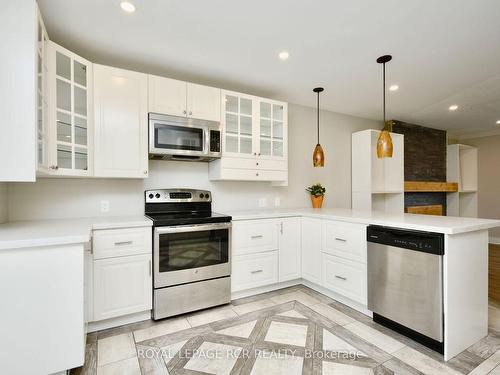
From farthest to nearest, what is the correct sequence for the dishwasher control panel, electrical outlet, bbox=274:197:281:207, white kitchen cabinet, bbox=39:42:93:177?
electrical outlet, bbox=274:197:281:207 < white kitchen cabinet, bbox=39:42:93:177 < the dishwasher control panel

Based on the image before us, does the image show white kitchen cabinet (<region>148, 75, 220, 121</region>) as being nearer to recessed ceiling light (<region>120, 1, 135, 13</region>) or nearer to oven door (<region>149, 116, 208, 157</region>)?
oven door (<region>149, 116, 208, 157</region>)

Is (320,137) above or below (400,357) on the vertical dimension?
above

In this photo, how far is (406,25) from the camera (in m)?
1.97

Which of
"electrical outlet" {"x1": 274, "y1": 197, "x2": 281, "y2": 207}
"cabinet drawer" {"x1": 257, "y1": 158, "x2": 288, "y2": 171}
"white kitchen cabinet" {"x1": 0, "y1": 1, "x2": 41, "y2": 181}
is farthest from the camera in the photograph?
"electrical outlet" {"x1": 274, "y1": 197, "x2": 281, "y2": 207}

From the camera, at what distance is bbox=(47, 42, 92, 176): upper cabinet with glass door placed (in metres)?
1.97

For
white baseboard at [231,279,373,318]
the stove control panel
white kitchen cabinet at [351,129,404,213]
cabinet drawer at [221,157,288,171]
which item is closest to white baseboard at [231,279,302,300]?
white baseboard at [231,279,373,318]

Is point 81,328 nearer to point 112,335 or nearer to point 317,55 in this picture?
point 112,335

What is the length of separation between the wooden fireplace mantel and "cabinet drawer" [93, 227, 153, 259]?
4275 millimetres

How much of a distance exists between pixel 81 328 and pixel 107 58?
2.30 meters

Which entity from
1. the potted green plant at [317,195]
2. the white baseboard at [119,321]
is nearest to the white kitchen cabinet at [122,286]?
the white baseboard at [119,321]

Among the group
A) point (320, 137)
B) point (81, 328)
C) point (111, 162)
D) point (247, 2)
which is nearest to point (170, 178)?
point (111, 162)

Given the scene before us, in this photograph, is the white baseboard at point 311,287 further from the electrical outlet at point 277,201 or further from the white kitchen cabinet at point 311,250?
the electrical outlet at point 277,201

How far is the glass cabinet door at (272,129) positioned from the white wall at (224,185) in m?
0.49

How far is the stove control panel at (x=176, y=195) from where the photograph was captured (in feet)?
8.88
